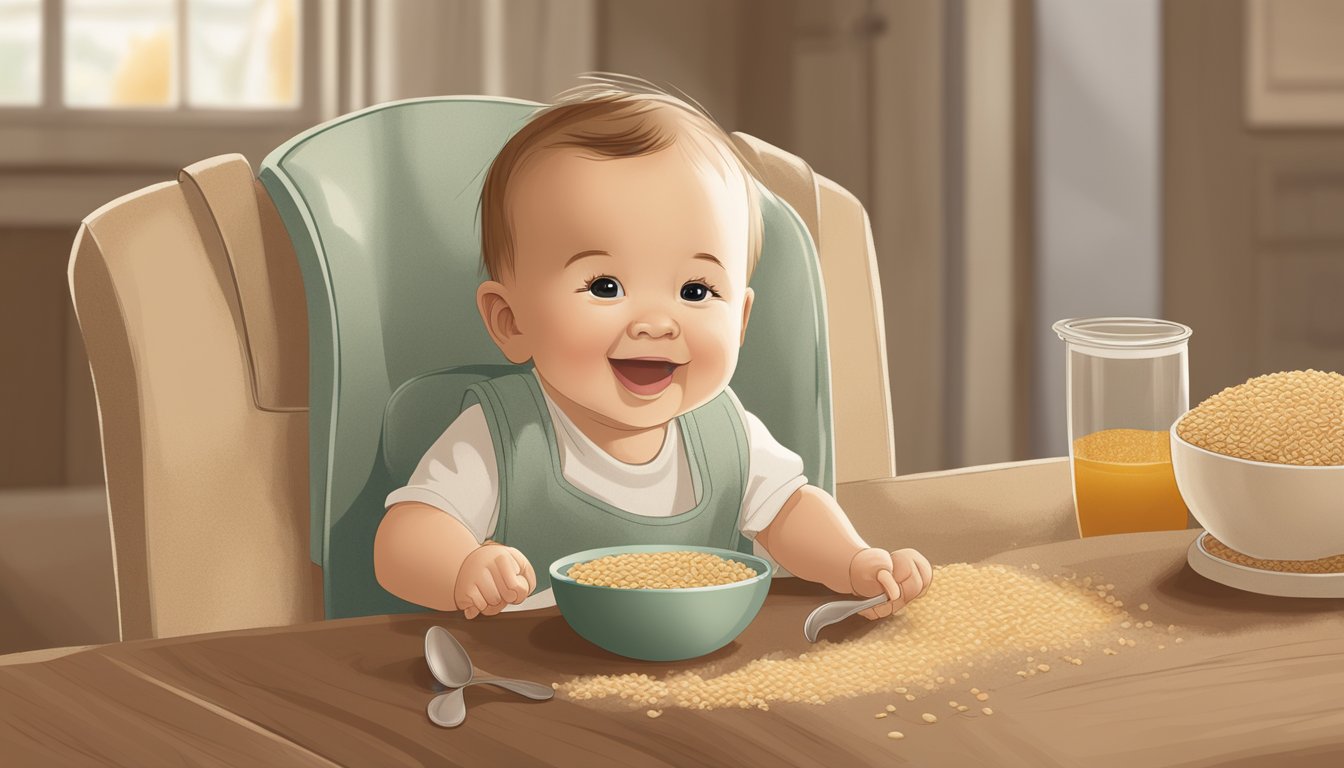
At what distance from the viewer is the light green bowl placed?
0.82m

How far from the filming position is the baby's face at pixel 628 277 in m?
0.95

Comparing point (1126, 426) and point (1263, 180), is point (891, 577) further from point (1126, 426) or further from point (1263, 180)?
point (1263, 180)

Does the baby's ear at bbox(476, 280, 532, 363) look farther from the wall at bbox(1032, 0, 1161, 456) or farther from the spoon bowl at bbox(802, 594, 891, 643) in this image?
the wall at bbox(1032, 0, 1161, 456)

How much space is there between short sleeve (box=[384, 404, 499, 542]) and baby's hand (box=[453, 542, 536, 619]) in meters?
0.09

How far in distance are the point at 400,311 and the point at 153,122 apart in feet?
7.88

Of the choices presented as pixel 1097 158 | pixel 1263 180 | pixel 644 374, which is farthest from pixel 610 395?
pixel 1097 158

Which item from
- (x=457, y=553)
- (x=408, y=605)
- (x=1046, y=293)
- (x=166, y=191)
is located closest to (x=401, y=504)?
(x=457, y=553)

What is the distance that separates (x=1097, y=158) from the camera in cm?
296

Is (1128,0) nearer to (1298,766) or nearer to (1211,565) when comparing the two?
(1211,565)

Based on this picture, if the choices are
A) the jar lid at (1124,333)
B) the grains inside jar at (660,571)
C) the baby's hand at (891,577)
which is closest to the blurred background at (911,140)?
the jar lid at (1124,333)

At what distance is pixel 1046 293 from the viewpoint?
9.98 feet

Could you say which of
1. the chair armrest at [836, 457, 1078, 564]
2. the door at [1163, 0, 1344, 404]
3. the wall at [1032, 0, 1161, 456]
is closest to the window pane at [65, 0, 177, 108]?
the wall at [1032, 0, 1161, 456]

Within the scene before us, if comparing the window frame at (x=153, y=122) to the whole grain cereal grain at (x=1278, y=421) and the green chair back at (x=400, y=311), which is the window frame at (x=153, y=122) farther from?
the whole grain cereal grain at (x=1278, y=421)

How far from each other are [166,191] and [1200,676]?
2.81 feet
